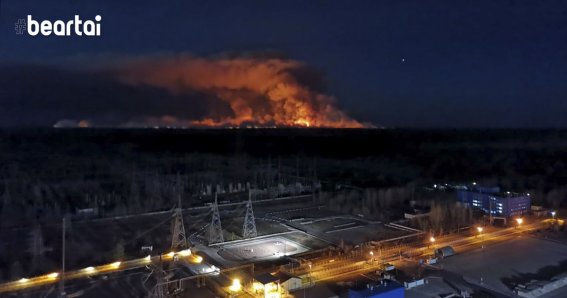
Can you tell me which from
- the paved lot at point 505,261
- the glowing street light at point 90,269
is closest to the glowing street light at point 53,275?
the glowing street light at point 90,269

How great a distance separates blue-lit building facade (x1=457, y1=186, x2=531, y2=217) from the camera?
18.8m

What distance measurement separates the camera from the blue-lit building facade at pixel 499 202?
1883 cm

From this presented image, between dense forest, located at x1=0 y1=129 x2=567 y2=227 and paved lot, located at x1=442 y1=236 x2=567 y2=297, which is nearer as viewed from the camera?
paved lot, located at x1=442 y1=236 x2=567 y2=297

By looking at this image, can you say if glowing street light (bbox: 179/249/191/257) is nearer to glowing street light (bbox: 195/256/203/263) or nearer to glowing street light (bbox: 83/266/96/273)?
glowing street light (bbox: 195/256/203/263)

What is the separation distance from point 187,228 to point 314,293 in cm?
807

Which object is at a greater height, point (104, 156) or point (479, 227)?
point (104, 156)

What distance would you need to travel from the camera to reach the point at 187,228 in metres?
17.2

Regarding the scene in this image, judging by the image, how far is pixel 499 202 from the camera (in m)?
19.0

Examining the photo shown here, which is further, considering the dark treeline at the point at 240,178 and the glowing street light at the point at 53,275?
the dark treeline at the point at 240,178

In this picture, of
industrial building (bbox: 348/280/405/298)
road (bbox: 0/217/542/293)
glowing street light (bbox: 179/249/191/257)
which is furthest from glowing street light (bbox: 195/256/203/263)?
industrial building (bbox: 348/280/405/298)

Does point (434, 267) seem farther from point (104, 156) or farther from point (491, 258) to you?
point (104, 156)

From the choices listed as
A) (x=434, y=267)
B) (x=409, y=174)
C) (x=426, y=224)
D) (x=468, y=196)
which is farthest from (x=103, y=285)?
(x=409, y=174)

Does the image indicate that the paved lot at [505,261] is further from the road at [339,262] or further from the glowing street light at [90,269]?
the glowing street light at [90,269]

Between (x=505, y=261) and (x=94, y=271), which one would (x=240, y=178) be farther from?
(x=505, y=261)
